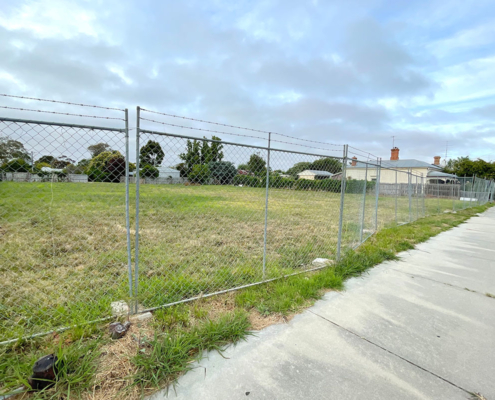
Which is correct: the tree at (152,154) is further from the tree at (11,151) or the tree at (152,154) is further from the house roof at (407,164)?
the house roof at (407,164)

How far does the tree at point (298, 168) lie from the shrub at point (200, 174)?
1.41 m

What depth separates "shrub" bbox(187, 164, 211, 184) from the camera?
8.94ft

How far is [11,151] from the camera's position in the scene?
1812 mm

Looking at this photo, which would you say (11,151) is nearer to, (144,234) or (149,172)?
(149,172)

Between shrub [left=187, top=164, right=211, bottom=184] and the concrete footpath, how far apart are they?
1.68 m

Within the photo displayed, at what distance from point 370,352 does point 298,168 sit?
261 cm

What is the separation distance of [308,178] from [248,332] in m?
2.70

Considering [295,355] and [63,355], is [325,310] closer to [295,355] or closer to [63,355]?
[295,355]

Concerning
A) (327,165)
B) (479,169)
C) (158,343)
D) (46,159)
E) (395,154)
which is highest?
(395,154)

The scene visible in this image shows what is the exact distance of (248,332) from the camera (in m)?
2.36

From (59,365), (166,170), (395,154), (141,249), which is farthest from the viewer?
(395,154)

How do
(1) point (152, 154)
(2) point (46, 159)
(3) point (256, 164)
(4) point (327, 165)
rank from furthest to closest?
(4) point (327, 165) → (3) point (256, 164) → (1) point (152, 154) → (2) point (46, 159)

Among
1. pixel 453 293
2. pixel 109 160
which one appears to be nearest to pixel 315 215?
pixel 453 293

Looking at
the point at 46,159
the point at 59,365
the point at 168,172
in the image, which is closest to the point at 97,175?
the point at 46,159
